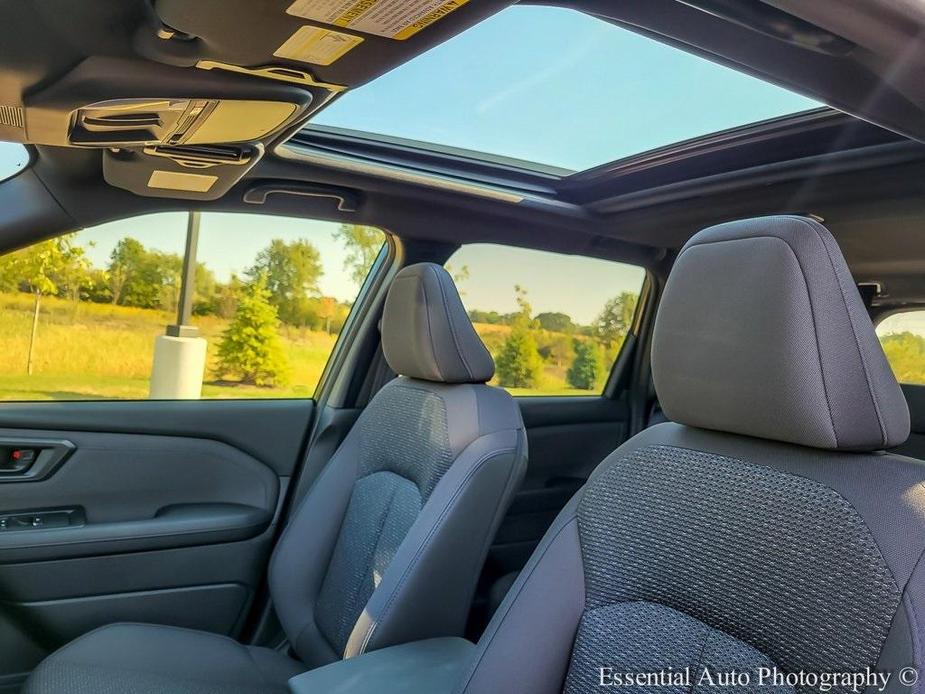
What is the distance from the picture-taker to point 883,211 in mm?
2301

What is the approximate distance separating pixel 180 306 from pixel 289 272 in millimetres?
390

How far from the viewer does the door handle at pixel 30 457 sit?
2.15 metres

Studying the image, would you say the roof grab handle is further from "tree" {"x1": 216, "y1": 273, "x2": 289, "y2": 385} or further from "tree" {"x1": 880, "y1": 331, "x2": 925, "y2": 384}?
"tree" {"x1": 880, "y1": 331, "x2": 925, "y2": 384}

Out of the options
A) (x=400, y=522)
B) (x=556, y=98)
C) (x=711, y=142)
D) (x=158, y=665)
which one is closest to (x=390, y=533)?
(x=400, y=522)

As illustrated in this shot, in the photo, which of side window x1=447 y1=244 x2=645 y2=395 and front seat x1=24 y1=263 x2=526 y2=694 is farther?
side window x1=447 y1=244 x2=645 y2=395

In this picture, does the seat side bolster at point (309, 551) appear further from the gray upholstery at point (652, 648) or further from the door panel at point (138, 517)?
the gray upholstery at point (652, 648)

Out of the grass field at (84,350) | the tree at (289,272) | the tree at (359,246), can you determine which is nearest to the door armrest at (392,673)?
the grass field at (84,350)

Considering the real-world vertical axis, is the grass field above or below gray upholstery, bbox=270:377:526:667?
above

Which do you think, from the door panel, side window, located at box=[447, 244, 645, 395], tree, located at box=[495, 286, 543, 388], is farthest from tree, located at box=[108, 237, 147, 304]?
tree, located at box=[495, 286, 543, 388]

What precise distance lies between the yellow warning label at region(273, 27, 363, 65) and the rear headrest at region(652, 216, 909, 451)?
28.2 inches

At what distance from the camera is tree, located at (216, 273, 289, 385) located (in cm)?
258

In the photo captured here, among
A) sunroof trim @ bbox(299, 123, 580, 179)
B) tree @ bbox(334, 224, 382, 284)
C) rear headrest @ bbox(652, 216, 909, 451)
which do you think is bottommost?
rear headrest @ bbox(652, 216, 909, 451)

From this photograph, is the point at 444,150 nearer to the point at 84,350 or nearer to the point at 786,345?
the point at 84,350

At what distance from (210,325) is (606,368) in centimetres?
194
